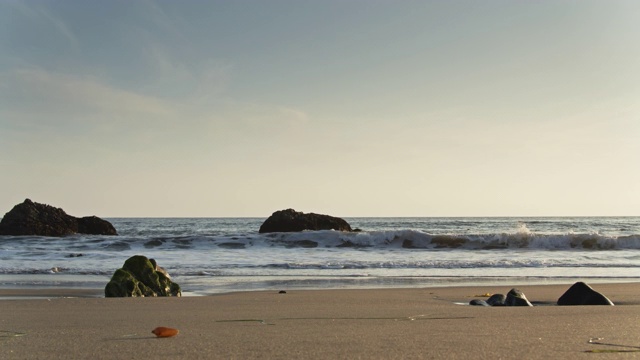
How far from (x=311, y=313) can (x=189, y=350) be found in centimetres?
206

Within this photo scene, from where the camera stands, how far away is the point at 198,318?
4.00m

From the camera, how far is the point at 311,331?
10.2 feet

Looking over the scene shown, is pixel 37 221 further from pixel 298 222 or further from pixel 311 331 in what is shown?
pixel 311 331

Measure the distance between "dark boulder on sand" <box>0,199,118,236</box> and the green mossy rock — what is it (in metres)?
20.4

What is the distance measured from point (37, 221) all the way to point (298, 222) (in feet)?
37.7

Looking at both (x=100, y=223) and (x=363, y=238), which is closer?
(x=363, y=238)

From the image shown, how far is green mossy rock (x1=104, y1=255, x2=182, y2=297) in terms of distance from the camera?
6570 mm

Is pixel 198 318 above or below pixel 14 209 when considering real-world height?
below

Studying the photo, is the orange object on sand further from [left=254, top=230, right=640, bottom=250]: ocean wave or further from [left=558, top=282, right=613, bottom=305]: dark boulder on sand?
[left=254, top=230, right=640, bottom=250]: ocean wave

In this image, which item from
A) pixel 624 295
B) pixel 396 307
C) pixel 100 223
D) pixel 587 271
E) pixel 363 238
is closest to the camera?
pixel 396 307

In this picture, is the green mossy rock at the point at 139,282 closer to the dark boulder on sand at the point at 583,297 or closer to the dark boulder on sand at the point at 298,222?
the dark boulder on sand at the point at 583,297

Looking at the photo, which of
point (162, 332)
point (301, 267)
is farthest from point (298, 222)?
point (162, 332)

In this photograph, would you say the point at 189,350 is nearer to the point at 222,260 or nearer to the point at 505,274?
the point at 505,274

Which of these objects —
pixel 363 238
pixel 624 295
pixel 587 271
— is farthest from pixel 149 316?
pixel 363 238
